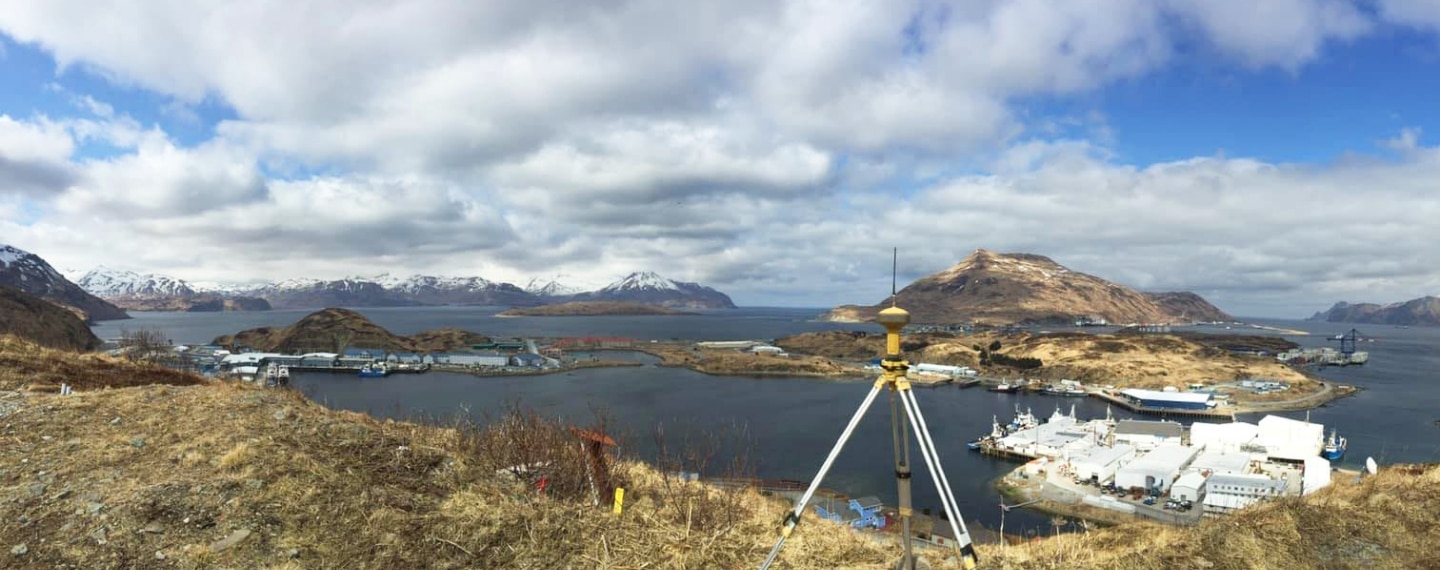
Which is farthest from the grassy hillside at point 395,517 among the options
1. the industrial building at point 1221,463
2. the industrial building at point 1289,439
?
the industrial building at point 1289,439

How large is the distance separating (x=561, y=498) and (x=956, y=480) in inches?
1508

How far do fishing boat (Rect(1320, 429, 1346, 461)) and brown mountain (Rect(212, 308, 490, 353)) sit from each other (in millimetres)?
105840

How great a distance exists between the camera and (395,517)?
4895mm

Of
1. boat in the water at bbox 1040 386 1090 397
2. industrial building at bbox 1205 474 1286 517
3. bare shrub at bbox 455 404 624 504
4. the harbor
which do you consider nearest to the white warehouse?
the harbor

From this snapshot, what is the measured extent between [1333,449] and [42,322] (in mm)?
126347

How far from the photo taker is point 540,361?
93938 mm

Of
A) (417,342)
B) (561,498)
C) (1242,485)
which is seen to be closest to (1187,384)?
(1242,485)

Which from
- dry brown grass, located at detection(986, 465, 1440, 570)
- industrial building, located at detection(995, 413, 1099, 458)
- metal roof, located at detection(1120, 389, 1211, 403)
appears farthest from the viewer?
metal roof, located at detection(1120, 389, 1211, 403)

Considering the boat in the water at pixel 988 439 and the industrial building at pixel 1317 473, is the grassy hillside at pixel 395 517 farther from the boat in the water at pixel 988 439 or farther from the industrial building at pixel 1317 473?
the boat in the water at pixel 988 439

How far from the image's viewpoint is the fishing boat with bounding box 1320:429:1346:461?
45.3m

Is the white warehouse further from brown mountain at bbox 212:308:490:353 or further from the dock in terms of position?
brown mountain at bbox 212:308:490:353

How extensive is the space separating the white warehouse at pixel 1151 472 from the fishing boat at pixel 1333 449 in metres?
14.5

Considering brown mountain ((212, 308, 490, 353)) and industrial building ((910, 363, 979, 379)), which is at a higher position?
brown mountain ((212, 308, 490, 353))

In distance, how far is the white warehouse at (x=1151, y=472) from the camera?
35.2m
